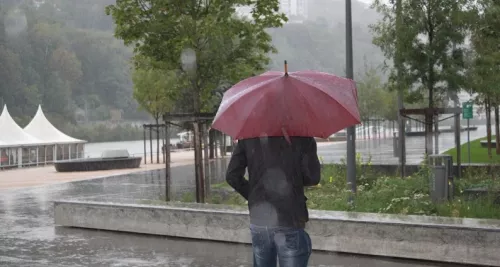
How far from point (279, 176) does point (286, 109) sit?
448 mm

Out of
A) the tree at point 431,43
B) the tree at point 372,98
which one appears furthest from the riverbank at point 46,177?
the tree at point 372,98

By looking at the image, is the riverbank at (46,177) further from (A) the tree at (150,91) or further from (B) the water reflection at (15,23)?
(B) the water reflection at (15,23)

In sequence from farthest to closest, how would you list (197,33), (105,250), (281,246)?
(197,33) < (105,250) < (281,246)

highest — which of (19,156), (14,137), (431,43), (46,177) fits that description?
(431,43)

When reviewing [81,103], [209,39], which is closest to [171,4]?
[209,39]

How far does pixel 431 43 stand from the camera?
659 inches

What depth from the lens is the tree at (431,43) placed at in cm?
1659

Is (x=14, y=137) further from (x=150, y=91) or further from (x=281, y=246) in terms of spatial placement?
(x=281, y=246)

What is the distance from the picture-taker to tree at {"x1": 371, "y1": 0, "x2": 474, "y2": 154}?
16594mm

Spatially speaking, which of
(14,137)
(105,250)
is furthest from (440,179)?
(14,137)

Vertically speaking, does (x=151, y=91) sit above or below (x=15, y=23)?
below

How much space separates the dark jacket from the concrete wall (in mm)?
3828

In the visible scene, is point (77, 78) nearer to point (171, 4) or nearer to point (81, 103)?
point (81, 103)

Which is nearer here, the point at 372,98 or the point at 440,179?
the point at 440,179
